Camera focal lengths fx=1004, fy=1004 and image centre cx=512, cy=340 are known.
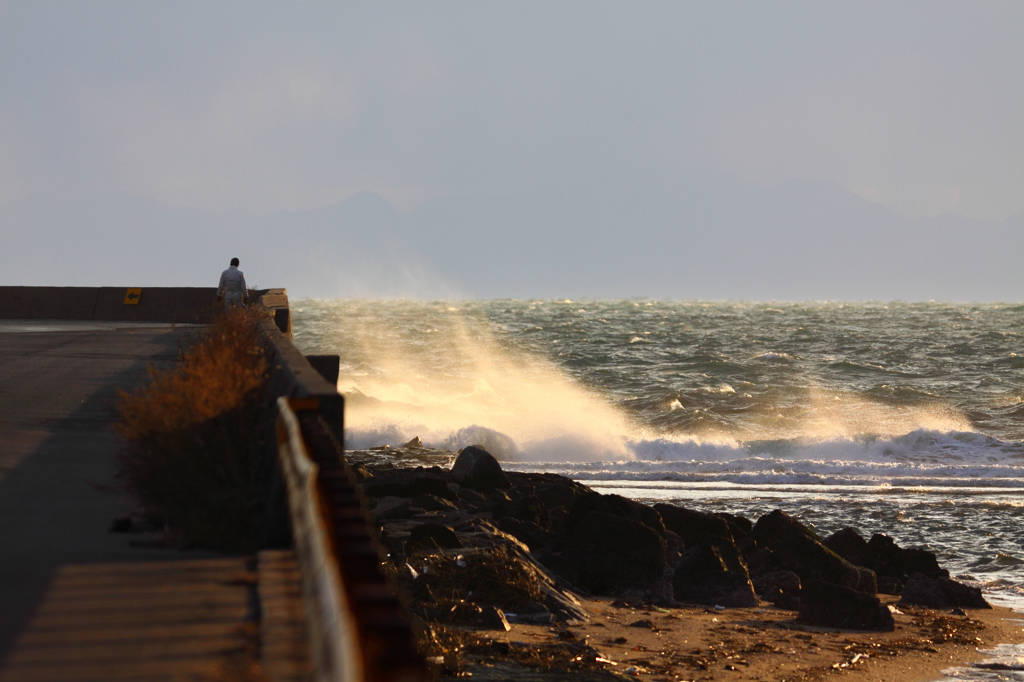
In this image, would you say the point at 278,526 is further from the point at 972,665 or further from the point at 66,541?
the point at 972,665

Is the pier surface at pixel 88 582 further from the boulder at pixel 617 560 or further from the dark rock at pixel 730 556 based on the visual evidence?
the dark rock at pixel 730 556

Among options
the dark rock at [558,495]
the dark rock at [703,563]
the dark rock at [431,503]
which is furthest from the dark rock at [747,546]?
the dark rock at [431,503]

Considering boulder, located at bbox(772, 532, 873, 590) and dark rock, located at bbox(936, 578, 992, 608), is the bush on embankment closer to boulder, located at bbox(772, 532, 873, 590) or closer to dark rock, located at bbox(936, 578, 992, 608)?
boulder, located at bbox(772, 532, 873, 590)

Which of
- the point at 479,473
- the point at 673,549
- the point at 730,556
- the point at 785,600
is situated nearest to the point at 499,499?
the point at 479,473

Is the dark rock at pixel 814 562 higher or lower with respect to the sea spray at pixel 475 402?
lower

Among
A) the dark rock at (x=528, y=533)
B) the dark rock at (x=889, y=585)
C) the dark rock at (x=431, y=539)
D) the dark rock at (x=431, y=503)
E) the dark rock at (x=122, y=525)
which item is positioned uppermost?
the dark rock at (x=122, y=525)

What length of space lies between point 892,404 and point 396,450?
21.9m

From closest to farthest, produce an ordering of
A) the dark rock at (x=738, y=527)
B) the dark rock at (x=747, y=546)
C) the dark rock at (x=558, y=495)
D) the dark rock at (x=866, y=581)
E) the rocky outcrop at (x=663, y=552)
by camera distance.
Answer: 1. the rocky outcrop at (x=663, y=552)
2. the dark rock at (x=866, y=581)
3. the dark rock at (x=747, y=546)
4. the dark rock at (x=738, y=527)
5. the dark rock at (x=558, y=495)

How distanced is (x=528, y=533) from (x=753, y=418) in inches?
970

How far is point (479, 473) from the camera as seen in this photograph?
59.4ft

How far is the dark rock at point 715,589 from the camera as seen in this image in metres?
12.5

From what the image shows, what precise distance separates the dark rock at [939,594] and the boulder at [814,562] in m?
0.70

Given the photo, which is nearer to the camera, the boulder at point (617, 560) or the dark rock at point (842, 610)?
the dark rock at point (842, 610)

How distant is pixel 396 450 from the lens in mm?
29422
